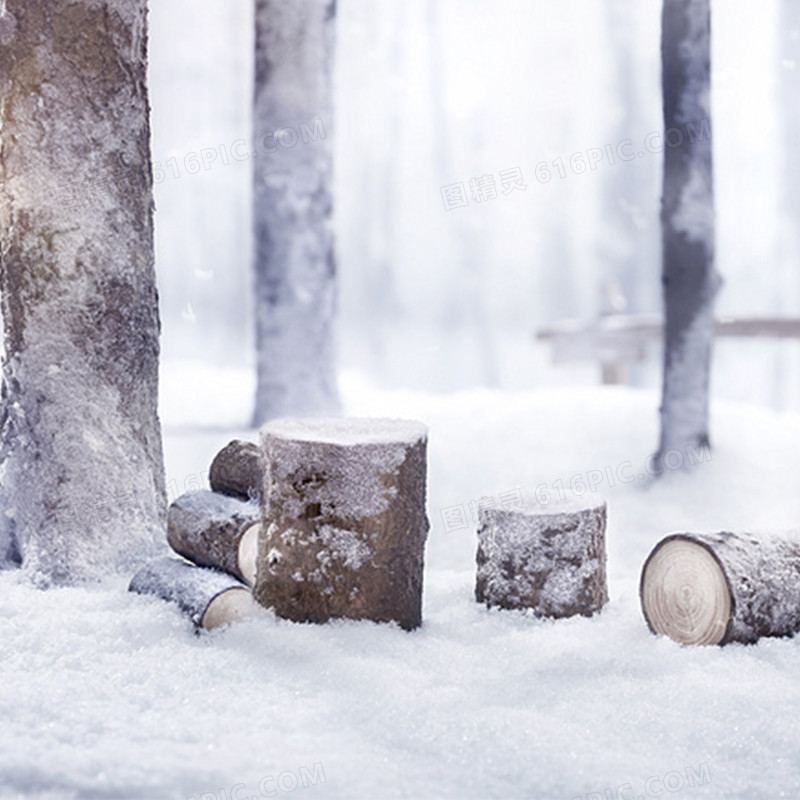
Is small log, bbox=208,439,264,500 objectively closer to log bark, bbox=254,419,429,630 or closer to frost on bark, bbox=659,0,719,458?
log bark, bbox=254,419,429,630

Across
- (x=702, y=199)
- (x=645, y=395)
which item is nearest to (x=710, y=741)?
(x=702, y=199)

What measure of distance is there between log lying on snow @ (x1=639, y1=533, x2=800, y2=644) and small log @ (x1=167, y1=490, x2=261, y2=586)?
1.41 metres

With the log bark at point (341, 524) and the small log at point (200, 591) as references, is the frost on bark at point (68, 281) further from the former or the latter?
the log bark at point (341, 524)

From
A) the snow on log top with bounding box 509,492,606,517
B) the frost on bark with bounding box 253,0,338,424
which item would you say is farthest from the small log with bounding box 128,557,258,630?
the frost on bark with bounding box 253,0,338,424

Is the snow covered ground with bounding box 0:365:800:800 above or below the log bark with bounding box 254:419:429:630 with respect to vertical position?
below

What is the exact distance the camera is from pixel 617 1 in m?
26.3

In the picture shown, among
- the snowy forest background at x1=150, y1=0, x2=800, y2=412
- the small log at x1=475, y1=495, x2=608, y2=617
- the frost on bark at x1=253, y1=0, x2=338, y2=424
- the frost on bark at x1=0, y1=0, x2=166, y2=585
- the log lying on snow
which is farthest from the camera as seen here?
the snowy forest background at x1=150, y1=0, x2=800, y2=412

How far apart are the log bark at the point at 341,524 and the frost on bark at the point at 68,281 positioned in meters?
0.89

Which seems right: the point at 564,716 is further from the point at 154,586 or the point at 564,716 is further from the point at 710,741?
the point at 154,586

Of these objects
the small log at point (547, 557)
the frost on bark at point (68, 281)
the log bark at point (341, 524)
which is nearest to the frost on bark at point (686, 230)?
the small log at point (547, 557)

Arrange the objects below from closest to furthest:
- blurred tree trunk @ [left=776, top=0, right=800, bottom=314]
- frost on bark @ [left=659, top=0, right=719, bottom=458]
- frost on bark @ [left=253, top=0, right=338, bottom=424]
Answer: frost on bark @ [left=659, top=0, right=719, bottom=458] → frost on bark @ [left=253, top=0, right=338, bottom=424] → blurred tree trunk @ [left=776, top=0, right=800, bottom=314]

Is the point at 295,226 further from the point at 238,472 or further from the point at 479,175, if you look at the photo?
the point at 479,175

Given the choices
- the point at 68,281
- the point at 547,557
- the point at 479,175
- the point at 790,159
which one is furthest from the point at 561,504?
the point at 790,159

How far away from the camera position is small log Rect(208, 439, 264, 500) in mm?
3848
